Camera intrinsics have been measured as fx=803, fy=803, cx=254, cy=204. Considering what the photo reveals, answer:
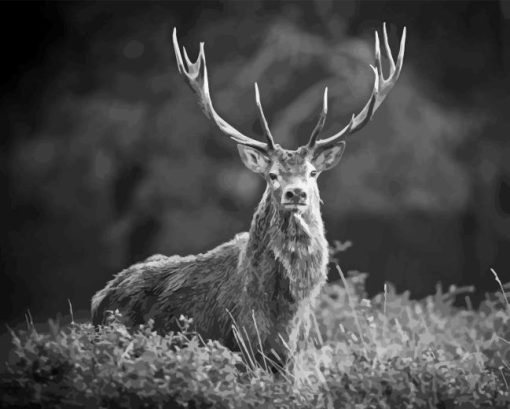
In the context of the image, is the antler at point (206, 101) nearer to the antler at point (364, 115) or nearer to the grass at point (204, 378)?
the antler at point (364, 115)

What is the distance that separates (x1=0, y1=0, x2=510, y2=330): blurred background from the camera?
5.99 m

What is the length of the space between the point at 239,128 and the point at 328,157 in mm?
2330

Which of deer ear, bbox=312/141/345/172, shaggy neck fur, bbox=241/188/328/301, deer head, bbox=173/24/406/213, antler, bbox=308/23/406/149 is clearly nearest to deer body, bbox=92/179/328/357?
shaggy neck fur, bbox=241/188/328/301

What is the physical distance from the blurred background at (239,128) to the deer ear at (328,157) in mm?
2096

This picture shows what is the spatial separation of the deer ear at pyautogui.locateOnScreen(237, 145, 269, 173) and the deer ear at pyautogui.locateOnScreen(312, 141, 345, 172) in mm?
289

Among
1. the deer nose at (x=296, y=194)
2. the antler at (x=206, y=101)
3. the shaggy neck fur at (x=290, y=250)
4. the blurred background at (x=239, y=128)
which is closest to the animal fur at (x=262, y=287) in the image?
the shaggy neck fur at (x=290, y=250)

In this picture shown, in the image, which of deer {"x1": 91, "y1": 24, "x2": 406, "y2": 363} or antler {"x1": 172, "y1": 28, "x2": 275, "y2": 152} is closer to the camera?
deer {"x1": 91, "y1": 24, "x2": 406, "y2": 363}

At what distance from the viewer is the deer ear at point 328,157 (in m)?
4.72

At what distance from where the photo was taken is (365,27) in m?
6.80

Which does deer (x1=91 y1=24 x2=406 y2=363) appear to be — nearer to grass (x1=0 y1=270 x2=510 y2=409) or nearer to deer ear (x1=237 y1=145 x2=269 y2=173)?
deer ear (x1=237 y1=145 x2=269 y2=173)

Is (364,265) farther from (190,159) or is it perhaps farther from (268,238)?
(268,238)

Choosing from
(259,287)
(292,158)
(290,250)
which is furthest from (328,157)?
(259,287)

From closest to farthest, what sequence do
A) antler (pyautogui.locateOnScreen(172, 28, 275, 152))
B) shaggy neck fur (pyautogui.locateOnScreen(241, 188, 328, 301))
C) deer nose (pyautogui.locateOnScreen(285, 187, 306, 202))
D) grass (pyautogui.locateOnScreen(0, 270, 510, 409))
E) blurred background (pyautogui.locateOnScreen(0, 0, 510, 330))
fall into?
1. grass (pyautogui.locateOnScreen(0, 270, 510, 409))
2. deer nose (pyautogui.locateOnScreen(285, 187, 306, 202))
3. shaggy neck fur (pyautogui.locateOnScreen(241, 188, 328, 301))
4. antler (pyautogui.locateOnScreen(172, 28, 275, 152))
5. blurred background (pyautogui.locateOnScreen(0, 0, 510, 330))

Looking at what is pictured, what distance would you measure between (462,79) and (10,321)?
4330 millimetres
